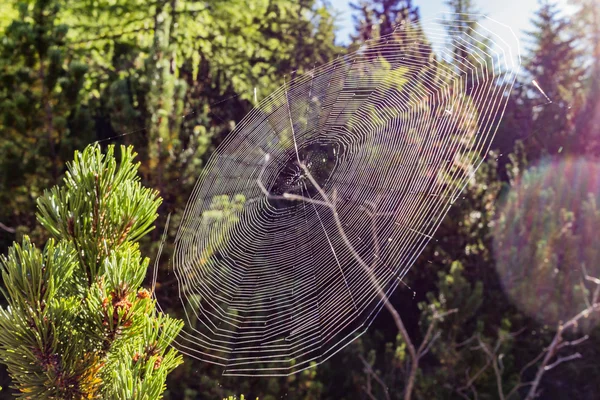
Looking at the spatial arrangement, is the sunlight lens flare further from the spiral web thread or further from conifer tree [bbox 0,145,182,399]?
conifer tree [bbox 0,145,182,399]

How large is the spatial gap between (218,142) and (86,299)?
18.1 feet

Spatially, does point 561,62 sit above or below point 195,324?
above

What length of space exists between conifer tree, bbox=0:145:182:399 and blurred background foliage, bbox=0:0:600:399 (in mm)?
3097

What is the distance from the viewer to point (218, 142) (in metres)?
6.33

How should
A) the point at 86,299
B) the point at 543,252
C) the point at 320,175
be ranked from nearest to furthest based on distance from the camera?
the point at 86,299 < the point at 320,175 < the point at 543,252

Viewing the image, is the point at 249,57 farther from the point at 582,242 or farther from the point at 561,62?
the point at 561,62

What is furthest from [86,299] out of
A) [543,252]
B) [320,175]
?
[543,252]

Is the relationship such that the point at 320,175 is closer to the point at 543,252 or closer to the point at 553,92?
the point at 543,252

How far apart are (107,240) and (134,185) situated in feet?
0.36

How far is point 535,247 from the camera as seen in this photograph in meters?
6.45

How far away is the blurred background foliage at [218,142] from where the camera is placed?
4.38m

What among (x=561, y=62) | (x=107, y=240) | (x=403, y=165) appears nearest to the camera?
(x=107, y=240)

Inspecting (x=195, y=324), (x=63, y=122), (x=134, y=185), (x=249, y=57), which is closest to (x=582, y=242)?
(x=249, y=57)

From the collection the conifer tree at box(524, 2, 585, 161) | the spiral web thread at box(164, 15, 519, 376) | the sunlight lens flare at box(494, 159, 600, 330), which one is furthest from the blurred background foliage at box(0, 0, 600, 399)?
the conifer tree at box(524, 2, 585, 161)
